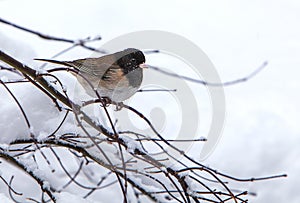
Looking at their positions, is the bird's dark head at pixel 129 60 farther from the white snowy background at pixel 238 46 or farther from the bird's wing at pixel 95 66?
the white snowy background at pixel 238 46

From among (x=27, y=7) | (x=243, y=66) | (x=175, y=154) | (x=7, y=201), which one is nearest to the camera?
(x=175, y=154)

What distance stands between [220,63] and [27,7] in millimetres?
1570

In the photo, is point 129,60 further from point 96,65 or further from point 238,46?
point 238,46

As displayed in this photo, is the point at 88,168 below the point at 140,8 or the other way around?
below

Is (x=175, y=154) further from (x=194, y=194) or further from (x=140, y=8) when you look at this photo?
(x=140, y=8)

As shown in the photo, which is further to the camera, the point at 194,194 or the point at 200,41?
the point at 200,41

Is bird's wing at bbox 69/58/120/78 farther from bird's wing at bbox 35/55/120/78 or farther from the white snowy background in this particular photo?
the white snowy background

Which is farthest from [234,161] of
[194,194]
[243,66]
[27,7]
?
[27,7]

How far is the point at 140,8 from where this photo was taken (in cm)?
461

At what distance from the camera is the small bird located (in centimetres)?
196

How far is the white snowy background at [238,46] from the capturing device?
10.5 feet

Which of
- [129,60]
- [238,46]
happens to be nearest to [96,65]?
[129,60]

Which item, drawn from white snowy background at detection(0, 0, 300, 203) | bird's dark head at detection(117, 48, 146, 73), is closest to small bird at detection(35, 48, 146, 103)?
bird's dark head at detection(117, 48, 146, 73)

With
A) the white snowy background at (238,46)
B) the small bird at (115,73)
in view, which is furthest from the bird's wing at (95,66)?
the white snowy background at (238,46)
